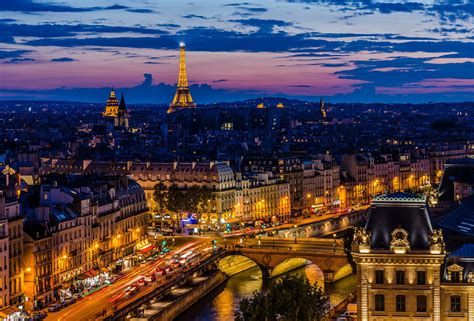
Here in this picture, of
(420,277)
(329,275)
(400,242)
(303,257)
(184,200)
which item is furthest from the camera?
(184,200)

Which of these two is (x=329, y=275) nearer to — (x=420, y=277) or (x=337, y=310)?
(x=337, y=310)

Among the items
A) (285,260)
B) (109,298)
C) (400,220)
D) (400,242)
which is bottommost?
(285,260)

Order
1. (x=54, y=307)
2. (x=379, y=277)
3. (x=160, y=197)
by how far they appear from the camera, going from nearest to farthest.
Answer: (x=379, y=277) < (x=54, y=307) < (x=160, y=197)

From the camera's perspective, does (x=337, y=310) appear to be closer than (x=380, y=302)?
No

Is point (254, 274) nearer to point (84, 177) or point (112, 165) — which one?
point (84, 177)

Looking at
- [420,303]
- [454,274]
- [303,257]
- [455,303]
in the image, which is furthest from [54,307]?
[454,274]

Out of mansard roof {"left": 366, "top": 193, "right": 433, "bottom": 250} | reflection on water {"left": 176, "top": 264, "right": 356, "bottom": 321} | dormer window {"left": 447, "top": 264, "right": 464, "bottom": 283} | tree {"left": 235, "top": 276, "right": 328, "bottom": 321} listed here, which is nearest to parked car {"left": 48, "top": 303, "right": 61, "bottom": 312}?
reflection on water {"left": 176, "top": 264, "right": 356, "bottom": 321}

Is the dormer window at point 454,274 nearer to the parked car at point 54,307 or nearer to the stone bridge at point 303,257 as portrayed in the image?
the parked car at point 54,307

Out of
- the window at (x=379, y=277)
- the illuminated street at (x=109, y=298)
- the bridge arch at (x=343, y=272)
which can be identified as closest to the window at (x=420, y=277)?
the window at (x=379, y=277)
